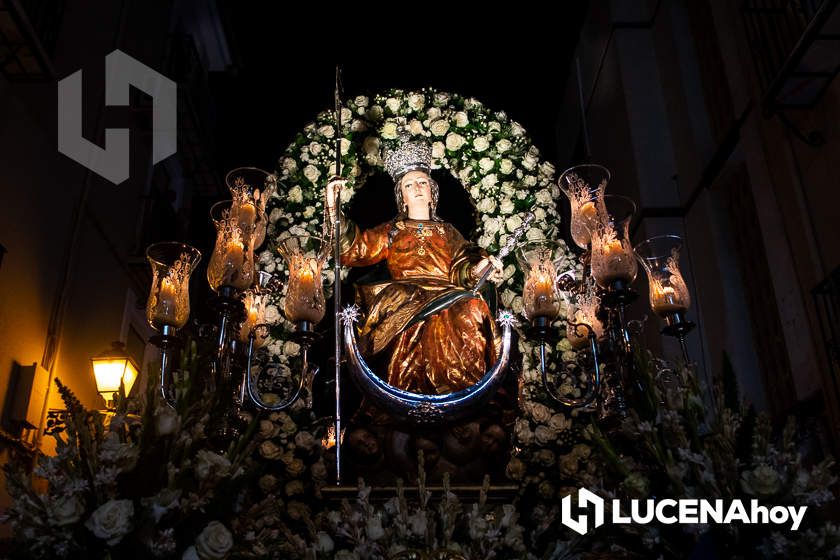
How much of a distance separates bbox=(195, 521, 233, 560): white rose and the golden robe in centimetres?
207

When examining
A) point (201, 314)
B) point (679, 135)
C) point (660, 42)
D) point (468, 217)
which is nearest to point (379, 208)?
point (468, 217)

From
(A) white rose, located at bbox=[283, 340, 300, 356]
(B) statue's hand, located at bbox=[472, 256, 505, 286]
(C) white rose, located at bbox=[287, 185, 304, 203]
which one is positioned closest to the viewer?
(B) statue's hand, located at bbox=[472, 256, 505, 286]

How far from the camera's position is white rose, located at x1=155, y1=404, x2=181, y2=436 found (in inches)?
97.9

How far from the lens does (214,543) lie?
230 centimetres

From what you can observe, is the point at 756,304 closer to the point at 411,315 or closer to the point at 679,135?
the point at 679,135

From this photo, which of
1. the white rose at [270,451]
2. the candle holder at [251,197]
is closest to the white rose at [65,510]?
the white rose at [270,451]

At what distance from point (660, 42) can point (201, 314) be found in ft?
18.3

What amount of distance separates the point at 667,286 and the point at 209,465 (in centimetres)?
239

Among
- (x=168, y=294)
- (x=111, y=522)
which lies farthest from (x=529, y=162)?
(x=111, y=522)

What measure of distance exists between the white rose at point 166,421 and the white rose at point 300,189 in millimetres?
2987

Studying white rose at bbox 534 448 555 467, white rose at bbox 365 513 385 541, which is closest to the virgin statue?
white rose at bbox 534 448 555 467

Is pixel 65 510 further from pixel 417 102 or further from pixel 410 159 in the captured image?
pixel 417 102

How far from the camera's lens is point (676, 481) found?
2.44 m

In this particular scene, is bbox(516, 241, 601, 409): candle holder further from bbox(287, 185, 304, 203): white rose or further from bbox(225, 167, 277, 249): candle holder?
bbox(287, 185, 304, 203): white rose
